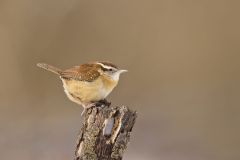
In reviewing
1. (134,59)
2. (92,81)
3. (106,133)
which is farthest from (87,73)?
(134,59)

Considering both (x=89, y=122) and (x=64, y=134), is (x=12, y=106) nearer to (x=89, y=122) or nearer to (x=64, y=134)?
(x=64, y=134)

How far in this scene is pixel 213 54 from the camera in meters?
12.3

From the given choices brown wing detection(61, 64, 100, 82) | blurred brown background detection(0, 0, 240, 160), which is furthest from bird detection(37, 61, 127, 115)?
blurred brown background detection(0, 0, 240, 160)

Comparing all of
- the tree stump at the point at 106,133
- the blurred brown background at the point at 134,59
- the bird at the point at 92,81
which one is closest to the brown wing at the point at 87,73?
the bird at the point at 92,81

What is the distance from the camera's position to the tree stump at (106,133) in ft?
14.9

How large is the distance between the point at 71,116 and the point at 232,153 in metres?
2.43

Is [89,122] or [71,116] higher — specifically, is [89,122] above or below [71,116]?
below

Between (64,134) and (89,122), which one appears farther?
(64,134)

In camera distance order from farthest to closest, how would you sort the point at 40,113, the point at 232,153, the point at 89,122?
the point at 40,113
the point at 232,153
the point at 89,122

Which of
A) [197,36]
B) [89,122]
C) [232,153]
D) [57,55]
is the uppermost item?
[197,36]

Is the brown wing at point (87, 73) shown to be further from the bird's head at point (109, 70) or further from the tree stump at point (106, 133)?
the tree stump at point (106, 133)

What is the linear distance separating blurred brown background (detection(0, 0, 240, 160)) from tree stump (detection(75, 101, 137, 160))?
6.90 metres

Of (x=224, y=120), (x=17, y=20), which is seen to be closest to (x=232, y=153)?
(x=224, y=120)

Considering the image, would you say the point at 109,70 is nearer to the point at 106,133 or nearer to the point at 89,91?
the point at 89,91
